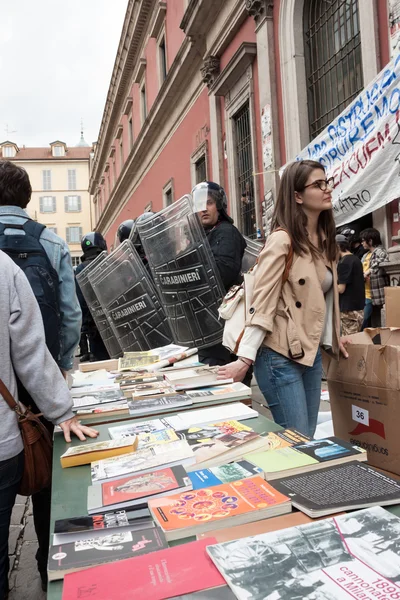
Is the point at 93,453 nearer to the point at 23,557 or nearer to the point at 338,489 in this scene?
the point at 338,489

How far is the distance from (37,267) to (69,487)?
45.4 inches

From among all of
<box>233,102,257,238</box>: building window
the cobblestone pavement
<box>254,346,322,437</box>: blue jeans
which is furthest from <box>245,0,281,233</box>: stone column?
<box>254,346,322,437</box>: blue jeans

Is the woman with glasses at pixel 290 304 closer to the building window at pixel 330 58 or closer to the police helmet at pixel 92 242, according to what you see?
the police helmet at pixel 92 242

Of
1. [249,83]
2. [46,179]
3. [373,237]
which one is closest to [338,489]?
[373,237]

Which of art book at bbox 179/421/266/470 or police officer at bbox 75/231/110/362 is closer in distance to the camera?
art book at bbox 179/421/266/470

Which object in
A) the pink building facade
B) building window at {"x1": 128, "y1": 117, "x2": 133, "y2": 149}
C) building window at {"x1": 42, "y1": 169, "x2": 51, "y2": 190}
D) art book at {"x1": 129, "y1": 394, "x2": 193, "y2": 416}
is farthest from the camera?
building window at {"x1": 42, "y1": 169, "x2": 51, "y2": 190}

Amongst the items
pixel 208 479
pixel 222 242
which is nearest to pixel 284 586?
pixel 208 479

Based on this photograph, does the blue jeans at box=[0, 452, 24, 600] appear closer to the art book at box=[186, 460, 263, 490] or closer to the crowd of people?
the crowd of people

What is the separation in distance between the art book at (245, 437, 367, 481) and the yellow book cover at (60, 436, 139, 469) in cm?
40

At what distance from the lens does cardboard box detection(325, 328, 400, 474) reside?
7.36 feet

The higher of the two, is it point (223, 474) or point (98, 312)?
point (98, 312)

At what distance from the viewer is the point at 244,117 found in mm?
10328

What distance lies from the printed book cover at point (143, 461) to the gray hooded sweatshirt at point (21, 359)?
41 cm

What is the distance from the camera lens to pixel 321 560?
0.91m
